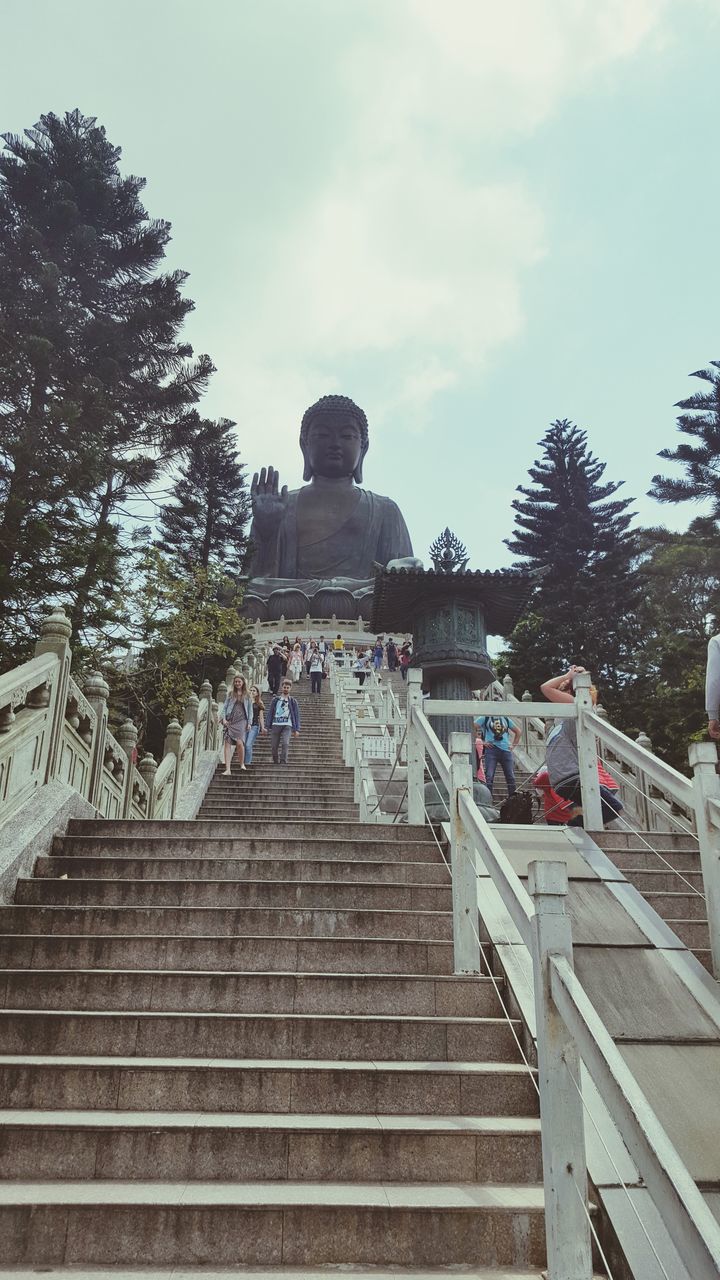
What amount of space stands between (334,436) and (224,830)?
31327mm

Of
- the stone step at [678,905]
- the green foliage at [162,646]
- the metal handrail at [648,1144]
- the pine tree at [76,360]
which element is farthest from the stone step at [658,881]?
the green foliage at [162,646]

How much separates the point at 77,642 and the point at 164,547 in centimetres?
1684

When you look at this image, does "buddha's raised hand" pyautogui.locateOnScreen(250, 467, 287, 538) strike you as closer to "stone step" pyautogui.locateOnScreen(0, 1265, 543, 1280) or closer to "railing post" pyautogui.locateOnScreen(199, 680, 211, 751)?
"railing post" pyautogui.locateOnScreen(199, 680, 211, 751)

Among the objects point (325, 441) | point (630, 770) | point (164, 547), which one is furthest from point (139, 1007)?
point (325, 441)

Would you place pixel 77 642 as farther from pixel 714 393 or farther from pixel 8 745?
pixel 714 393

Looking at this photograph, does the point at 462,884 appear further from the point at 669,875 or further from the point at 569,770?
the point at 569,770

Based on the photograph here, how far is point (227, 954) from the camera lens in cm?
417

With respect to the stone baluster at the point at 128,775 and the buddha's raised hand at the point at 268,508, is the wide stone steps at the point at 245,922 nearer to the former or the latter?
the stone baluster at the point at 128,775

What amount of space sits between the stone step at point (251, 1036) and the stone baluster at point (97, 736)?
379 centimetres

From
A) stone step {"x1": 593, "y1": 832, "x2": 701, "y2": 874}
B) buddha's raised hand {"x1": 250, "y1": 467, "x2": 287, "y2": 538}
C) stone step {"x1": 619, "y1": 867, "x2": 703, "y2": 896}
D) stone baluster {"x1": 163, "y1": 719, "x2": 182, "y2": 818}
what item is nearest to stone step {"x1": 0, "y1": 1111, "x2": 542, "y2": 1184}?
stone step {"x1": 619, "y1": 867, "x2": 703, "y2": 896}

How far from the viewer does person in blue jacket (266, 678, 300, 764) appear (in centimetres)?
1165

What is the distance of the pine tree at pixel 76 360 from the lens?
506 inches

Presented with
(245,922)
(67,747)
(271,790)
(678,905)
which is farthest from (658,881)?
(271,790)

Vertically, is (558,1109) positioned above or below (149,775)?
below
